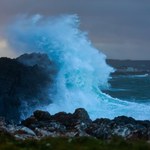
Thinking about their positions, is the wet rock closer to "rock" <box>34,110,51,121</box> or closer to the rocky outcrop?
"rock" <box>34,110,51,121</box>

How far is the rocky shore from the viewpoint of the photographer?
→ 18719mm

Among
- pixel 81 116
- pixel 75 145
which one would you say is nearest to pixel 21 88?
pixel 81 116

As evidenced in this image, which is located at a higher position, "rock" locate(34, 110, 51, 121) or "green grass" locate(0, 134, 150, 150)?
"rock" locate(34, 110, 51, 121)

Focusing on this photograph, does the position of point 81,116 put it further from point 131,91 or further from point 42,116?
point 131,91

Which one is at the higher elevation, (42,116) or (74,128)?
(42,116)

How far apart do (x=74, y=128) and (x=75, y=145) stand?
11.0 m

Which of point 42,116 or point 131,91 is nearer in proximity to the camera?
point 42,116

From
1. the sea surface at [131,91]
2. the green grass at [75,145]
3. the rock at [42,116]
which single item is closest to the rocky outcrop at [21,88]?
the rock at [42,116]

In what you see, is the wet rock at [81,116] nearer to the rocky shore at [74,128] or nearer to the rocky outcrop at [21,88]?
the rocky shore at [74,128]

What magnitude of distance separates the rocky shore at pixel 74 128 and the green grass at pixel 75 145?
3.26 m

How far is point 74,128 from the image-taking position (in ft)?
75.8

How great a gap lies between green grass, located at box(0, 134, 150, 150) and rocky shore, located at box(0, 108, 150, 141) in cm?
326

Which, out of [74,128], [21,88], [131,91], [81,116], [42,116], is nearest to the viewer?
[74,128]

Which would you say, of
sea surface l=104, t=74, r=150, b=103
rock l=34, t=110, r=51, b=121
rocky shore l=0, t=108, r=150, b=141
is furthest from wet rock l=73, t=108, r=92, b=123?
sea surface l=104, t=74, r=150, b=103
